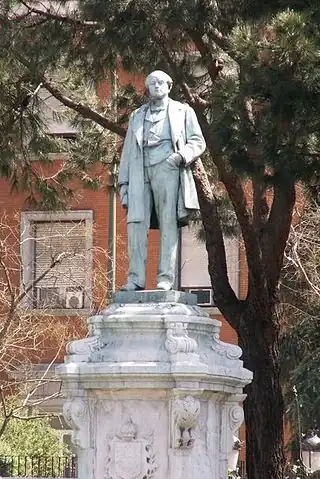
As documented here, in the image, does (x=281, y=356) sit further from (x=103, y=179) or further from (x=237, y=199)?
(x=237, y=199)

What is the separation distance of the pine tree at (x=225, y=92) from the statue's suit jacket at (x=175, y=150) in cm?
194

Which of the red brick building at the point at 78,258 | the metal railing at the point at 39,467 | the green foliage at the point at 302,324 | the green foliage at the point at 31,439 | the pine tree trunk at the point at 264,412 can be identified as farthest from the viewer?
the red brick building at the point at 78,258

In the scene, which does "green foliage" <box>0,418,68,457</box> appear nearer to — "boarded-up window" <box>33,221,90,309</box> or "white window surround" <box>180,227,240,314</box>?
"boarded-up window" <box>33,221,90,309</box>

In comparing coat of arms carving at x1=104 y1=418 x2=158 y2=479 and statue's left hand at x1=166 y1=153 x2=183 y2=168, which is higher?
statue's left hand at x1=166 y1=153 x2=183 y2=168

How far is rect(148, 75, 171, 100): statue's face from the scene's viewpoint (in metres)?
12.9

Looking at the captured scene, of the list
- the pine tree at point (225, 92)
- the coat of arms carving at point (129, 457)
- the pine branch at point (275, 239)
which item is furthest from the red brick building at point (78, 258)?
the coat of arms carving at point (129, 457)

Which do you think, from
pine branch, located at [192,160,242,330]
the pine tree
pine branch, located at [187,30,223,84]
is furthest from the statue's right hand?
pine branch, located at [192,160,242,330]

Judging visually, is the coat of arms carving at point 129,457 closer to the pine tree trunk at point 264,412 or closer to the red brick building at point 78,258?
the pine tree trunk at point 264,412

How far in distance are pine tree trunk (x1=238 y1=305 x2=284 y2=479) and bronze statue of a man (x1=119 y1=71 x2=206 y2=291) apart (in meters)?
6.04

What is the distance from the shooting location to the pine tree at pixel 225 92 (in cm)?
1501

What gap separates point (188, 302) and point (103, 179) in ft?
38.2

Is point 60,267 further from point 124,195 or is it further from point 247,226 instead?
point 124,195

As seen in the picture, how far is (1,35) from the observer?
1880 centimetres

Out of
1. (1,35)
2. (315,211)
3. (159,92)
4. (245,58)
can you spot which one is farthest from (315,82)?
(315,211)
